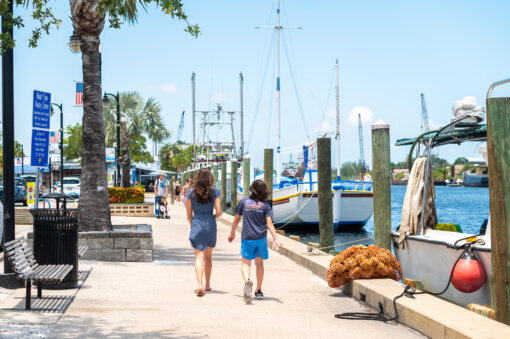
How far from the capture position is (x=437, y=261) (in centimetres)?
948

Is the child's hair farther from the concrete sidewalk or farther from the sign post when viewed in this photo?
the sign post

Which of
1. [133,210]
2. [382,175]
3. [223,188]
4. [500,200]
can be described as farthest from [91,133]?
[223,188]

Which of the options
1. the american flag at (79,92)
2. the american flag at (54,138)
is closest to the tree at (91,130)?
the american flag at (79,92)

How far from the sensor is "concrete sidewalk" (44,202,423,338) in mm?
6371

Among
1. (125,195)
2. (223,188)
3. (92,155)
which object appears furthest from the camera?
(223,188)

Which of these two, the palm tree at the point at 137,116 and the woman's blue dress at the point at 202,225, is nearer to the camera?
the woman's blue dress at the point at 202,225

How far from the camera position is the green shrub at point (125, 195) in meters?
26.1

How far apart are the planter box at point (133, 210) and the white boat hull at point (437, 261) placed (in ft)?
55.0

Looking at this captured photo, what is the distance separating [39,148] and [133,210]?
15.7 metres

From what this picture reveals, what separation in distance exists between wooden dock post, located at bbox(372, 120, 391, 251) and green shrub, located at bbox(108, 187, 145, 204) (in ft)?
56.3

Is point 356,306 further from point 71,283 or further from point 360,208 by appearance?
point 360,208

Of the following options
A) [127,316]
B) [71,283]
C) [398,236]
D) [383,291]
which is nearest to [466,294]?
[383,291]

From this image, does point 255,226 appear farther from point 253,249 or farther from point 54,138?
point 54,138

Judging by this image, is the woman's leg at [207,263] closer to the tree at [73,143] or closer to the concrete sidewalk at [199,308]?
the concrete sidewalk at [199,308]
